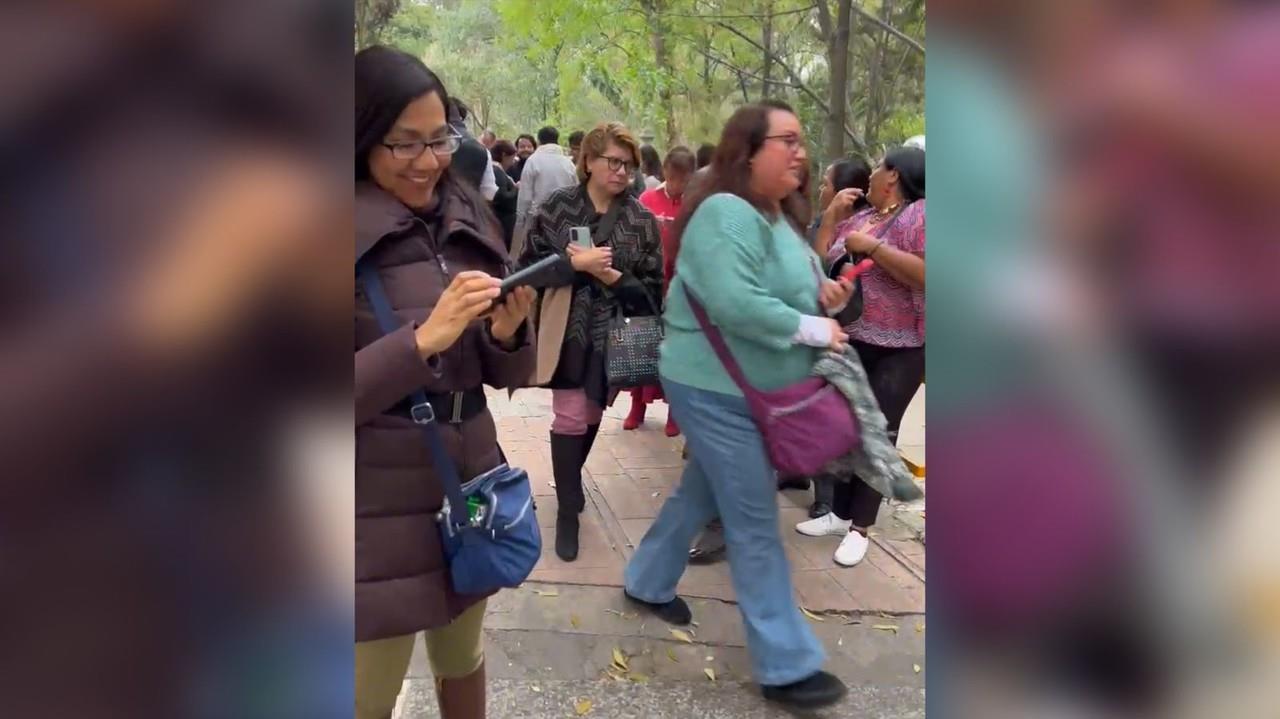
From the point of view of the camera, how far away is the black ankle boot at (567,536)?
436 centimetres

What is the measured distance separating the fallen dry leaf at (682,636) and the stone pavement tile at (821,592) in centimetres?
56

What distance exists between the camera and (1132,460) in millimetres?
785

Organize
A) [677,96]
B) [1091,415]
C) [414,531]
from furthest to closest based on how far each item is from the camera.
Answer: [677,96] < [414,531] < [1091,415]

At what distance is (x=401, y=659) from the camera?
2086mm

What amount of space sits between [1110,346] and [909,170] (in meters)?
3.38

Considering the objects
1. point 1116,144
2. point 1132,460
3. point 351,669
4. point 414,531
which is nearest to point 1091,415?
point 1132,460

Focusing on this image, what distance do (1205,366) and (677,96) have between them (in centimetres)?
1750

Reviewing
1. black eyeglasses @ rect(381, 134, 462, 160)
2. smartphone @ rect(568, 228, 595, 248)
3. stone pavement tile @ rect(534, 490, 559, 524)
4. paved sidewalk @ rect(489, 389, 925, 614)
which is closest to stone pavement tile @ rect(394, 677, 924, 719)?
paved sidewalk @ rect(489, 389, 925, 614)

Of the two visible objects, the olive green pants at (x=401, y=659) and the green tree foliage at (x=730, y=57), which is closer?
the olive green pants at (x=401, y=659)

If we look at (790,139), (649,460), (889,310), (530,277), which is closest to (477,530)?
(530,277)

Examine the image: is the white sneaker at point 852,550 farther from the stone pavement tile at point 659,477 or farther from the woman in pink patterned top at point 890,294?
the stone pavement tile at point 659,477

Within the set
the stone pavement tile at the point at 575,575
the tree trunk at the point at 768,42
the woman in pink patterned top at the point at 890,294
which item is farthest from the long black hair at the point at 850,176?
the tree trunk at the point at 768,42

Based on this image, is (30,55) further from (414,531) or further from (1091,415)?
(414,531)

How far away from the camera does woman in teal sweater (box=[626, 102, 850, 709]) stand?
116 inches
